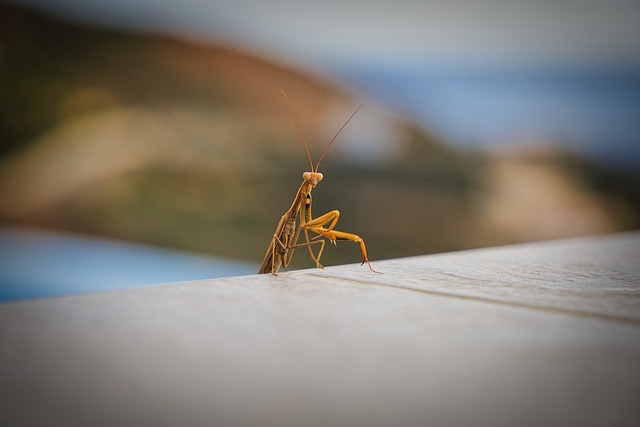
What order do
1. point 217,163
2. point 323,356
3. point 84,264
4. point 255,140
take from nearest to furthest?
point 323,356 → point 84,264 → point 217,163 → point 255,140

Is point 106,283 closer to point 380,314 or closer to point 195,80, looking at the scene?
point 195,80

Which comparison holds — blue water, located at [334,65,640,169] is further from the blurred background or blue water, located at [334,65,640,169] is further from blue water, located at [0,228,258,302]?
blue water, located at [0,228,258,302]

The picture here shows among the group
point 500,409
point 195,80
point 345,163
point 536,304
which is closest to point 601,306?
point 536,304

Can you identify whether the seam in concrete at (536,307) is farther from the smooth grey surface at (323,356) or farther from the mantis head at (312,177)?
the mantis head at (312,177)

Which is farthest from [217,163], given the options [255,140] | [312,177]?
[312,177]

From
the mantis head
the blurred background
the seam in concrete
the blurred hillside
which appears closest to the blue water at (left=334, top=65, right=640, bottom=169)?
the blurred background

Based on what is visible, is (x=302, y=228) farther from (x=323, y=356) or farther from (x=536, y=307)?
(x=323, y=356)
